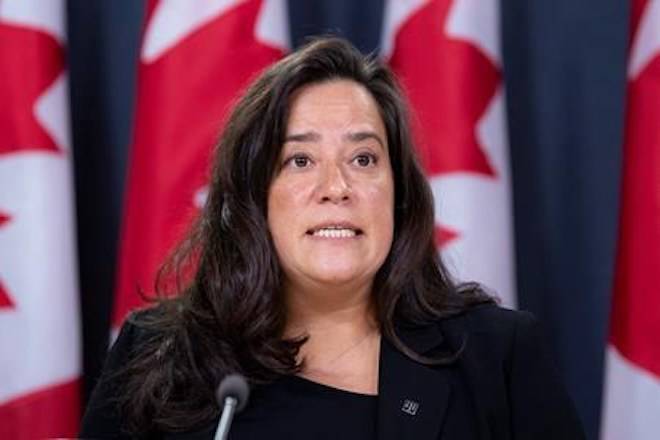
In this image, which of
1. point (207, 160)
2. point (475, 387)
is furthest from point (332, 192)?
point (207, 160)

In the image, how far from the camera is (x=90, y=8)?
2.11 m

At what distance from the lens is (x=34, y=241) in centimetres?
185

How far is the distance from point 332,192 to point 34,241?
0.70 metres

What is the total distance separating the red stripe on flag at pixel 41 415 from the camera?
1.85m

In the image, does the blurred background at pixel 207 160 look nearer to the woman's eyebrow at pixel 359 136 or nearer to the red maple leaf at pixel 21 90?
the red maple leaf at pixel 21 90

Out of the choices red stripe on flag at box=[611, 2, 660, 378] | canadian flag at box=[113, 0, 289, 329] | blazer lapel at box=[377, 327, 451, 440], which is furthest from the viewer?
canadian flag at box=[113, 0, 289, 329]

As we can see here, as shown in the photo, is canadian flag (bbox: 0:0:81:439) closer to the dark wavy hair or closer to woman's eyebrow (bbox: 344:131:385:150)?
the dark wavy hair

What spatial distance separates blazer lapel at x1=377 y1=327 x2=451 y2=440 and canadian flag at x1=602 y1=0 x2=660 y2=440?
51cm

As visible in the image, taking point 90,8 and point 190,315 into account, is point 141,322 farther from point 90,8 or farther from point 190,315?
point 90,8

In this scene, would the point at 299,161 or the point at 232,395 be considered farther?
the point at 299,161

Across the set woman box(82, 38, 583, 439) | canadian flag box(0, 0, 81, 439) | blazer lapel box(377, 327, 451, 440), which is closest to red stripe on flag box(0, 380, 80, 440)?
canadian flag box(0, 0, 81, 439)

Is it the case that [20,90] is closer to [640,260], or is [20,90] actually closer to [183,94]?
[183,94]

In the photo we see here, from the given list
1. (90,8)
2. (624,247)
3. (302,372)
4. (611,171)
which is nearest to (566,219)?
(611,171)

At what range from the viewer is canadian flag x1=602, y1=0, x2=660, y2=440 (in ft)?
5.80
